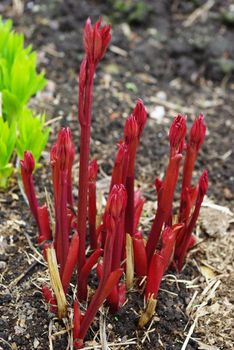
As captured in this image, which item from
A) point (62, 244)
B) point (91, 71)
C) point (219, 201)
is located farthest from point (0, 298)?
point (219, 201)

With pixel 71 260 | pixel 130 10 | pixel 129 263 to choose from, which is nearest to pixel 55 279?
pixel 71 260

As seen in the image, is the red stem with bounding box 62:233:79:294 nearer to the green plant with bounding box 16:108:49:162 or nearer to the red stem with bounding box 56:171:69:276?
the red stem with bounding box 56:171:69:276

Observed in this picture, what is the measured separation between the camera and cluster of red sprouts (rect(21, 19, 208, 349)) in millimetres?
1710

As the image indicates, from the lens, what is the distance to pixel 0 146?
7.63 ft

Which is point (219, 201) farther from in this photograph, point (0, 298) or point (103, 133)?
point (0, 298)

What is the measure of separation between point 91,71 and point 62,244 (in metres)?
0.63

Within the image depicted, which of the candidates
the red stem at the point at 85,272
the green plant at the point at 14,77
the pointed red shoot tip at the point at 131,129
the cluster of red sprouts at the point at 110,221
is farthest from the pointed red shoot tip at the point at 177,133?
the green plant at the point at 14,77

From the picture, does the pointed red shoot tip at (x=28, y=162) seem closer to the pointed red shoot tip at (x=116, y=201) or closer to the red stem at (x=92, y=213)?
the red stem at (x=92, y=213)

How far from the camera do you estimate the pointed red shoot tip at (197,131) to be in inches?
79.2

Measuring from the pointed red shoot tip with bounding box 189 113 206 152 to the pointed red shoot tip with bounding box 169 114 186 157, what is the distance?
15 cm

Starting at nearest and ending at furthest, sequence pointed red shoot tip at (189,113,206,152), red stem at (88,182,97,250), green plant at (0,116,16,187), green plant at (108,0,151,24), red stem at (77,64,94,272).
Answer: red stem at (77,64,94,272) < pointed red shoot tip at (189,113,206,152) < red stem at (88,182,97,250) < green plant at (0,116,16,187) < green plant at (108,0,151,24)

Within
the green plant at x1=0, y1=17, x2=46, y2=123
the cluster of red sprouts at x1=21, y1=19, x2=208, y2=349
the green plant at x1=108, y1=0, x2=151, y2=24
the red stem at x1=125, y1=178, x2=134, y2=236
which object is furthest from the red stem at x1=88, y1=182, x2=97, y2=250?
the green plant at x1=108, y1=0, x2=151, y2=24

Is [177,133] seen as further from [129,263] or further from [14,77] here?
[14,77]

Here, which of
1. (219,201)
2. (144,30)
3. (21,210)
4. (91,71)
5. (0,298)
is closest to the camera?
(91,71)
